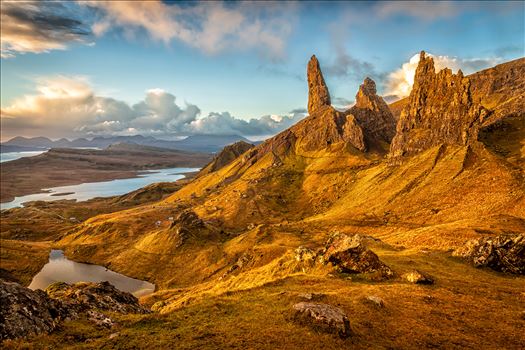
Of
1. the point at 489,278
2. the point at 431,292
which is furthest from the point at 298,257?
the point at 489,278

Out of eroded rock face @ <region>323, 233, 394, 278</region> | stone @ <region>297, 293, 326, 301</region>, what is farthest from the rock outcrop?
eroded rock face @ <region>323, 233, 394, 278</region>

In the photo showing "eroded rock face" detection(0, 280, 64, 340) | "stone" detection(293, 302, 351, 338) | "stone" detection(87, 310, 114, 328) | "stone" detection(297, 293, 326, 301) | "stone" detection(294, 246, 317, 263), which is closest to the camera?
"eroded rock face" detection(0, 280, 64, 340)

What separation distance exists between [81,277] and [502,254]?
175393mm

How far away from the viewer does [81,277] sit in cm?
16588

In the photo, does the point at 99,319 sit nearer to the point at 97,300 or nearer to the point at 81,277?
the point at 97,300

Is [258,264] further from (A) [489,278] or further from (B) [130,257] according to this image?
(B) [130,257]

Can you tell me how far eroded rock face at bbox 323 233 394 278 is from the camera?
47.4m

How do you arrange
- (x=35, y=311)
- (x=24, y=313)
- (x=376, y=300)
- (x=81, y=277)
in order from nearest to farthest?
1. (x=24, y=313)
2. (x=35, y=311)
3. (x=376, y=300)
4. (x=81, y=277)

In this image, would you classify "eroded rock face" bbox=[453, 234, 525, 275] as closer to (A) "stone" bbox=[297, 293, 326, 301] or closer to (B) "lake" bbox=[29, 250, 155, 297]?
(A) "stone" bbox=[297, 293, 326, 301]

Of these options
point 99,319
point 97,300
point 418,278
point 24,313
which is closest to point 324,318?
point 99,319

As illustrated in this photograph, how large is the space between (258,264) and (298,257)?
48.0 metres

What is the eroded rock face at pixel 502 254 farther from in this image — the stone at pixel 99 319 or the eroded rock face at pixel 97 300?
the stone at pixel 99 319

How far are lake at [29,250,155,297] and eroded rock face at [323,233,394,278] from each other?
11576cm

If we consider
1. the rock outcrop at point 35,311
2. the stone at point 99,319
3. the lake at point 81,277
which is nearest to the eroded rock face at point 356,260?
the rock outcrop at point 35,311
